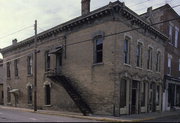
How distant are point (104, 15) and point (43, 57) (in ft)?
33.6

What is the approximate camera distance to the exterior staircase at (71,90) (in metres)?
18.4

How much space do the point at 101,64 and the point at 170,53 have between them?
1339 centimetres

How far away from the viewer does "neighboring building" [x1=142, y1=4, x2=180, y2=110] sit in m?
26.1

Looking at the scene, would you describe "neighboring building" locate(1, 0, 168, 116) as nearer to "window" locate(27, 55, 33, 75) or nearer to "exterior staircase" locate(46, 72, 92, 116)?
"exterior staircase" locate(46, 72, 92, 116)

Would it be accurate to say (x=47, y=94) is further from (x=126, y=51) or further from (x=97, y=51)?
(x=126, y=51)

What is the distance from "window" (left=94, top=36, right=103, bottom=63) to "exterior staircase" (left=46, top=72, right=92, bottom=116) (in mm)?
3687

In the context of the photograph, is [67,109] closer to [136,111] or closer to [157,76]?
[136,111]

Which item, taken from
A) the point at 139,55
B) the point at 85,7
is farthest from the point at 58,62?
the point at 139,55

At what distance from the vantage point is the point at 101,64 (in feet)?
59.8

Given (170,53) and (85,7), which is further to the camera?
(170,53)

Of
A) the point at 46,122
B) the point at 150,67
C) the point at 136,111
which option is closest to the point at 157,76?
the point at 150,67

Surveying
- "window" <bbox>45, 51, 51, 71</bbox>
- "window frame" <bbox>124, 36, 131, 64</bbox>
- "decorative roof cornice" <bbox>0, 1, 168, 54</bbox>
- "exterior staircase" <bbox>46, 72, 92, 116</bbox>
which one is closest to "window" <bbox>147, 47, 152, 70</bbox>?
"decorative roof cornice" <bbox>0, 1, 168, 54</bbox>

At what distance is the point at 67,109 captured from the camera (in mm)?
21078

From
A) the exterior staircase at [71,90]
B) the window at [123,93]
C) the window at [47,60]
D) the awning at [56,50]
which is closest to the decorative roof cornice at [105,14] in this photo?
the awning at [56,50]
